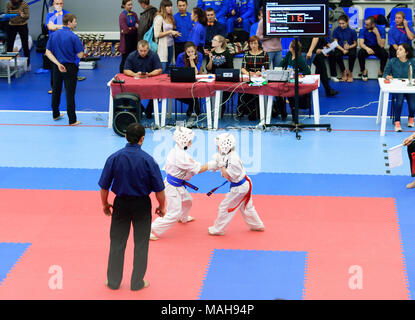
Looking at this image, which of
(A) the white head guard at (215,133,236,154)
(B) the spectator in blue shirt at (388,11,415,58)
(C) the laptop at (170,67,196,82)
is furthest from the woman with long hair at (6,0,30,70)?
(A) the white head guard at (215,133,236,154)

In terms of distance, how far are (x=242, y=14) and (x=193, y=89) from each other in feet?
19.2

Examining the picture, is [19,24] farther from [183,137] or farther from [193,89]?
[183,137]

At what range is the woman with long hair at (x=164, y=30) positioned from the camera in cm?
1584

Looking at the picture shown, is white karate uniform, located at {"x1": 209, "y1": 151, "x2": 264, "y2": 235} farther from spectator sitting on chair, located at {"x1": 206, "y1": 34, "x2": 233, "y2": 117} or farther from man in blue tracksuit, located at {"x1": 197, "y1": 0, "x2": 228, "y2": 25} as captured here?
man in blue tracksuit, located at {"x1": 197, "y1": 0, "x2": 228, "y2": 25}

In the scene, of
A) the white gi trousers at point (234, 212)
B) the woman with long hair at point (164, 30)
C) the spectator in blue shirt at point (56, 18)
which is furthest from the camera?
the spectator in blue shirt at point (56, 18)

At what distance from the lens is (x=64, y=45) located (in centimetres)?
1377

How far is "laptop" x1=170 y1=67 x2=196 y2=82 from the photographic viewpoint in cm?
1379

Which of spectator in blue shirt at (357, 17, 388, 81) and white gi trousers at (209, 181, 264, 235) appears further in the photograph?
spectator in blue shirt at (357, 17, 388, 81)

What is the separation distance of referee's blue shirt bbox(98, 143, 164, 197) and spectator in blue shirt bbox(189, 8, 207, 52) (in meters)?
9.62

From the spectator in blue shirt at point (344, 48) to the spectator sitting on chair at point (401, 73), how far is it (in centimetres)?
390

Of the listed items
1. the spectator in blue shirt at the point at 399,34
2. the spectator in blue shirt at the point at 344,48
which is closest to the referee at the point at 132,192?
the spectator in blue shirt at the point at 344,48

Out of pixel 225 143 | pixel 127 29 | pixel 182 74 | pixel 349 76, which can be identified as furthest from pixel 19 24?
pixel 225 143

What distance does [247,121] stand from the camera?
14.9 metres

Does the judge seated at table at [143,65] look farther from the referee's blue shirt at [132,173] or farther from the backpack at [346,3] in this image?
the referee's blue shirt at [132,173]
